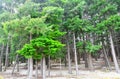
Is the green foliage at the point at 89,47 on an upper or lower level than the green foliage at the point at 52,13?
lower

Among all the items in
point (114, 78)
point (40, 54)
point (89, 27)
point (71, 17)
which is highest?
point (71, 17)

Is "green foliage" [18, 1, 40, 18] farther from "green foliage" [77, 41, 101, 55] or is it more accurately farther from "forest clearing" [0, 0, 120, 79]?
"green foliage" [77, 41, 101, 55]

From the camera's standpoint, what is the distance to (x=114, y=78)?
476 inches

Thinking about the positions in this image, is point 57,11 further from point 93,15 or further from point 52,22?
point 93,15

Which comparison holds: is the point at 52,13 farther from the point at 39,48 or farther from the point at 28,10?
the point at 39,48

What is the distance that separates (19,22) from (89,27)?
7.09 metres

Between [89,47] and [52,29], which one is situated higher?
[52,29]

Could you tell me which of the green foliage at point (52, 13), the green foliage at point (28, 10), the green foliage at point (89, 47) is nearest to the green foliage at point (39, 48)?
the green foliage at point (52, 13)

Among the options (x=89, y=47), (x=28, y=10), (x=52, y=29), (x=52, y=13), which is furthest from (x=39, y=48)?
(x=89, y=47)

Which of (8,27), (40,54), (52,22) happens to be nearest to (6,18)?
(8,27)

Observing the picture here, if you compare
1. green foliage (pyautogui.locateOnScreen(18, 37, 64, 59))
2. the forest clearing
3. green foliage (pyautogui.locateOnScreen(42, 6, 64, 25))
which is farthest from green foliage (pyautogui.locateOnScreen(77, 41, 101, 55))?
green foliage (pyautogui.locateOnScreen(18, 37, 64, 59))

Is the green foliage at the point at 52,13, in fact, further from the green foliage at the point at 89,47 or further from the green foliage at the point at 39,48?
the green foliage at the point at 89,47

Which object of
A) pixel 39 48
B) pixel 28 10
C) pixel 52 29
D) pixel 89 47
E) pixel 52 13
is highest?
pixel 28 10

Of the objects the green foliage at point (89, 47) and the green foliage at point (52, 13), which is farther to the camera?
the green foliage at point (89, 47)
